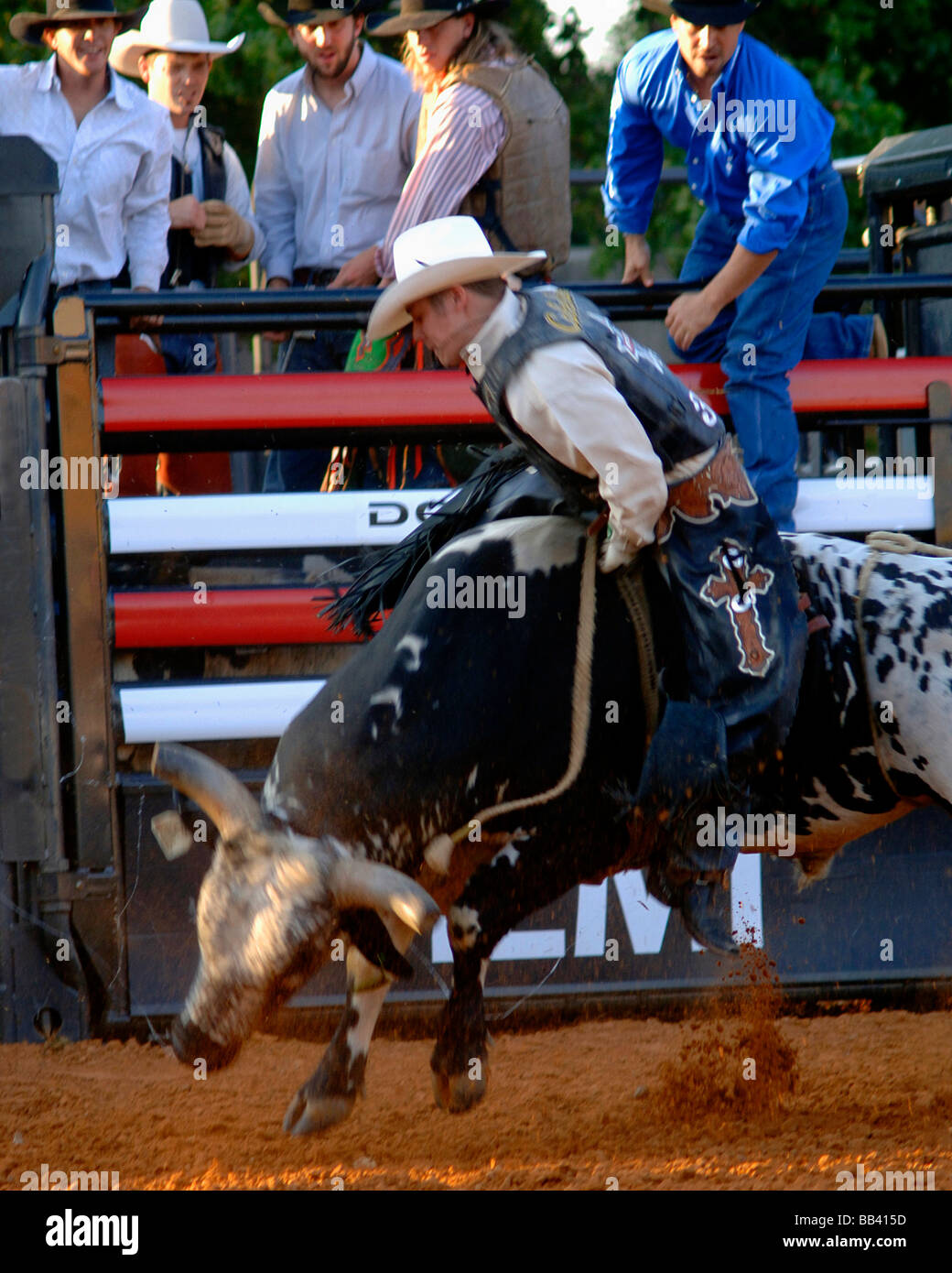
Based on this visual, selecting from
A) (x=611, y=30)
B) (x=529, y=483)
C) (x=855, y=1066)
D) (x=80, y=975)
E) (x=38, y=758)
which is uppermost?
(x=611, y=30)

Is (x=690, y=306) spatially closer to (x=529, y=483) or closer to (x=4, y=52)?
(x=529, y=483)

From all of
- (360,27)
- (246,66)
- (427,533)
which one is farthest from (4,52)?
(427,533)

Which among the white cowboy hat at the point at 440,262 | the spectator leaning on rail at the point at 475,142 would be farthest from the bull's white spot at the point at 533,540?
the spectator leaning on rail at the point at 475,142

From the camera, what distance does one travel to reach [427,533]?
3.54 meters

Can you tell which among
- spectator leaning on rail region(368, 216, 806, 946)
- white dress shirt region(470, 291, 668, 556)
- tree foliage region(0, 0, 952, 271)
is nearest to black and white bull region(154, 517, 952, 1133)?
spectator leaning on rail region(368, 216, 806, 946)

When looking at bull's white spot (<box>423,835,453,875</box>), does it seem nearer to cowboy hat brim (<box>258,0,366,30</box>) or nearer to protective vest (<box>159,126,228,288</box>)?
protective vest (<box>159,126,228,288</box>)

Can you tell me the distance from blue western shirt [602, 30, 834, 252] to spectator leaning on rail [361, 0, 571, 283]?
201 millimetres

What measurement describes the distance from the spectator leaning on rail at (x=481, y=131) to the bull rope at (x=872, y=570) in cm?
132

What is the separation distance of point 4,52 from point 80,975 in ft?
28.9

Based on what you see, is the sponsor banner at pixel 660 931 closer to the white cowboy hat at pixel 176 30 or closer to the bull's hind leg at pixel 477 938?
the bull's hind leg at pixel 477 938

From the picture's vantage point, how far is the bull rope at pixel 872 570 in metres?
3.44

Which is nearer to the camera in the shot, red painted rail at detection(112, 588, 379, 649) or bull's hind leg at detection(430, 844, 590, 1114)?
bull's hind leg at detection(430, 844, 590, 1114)

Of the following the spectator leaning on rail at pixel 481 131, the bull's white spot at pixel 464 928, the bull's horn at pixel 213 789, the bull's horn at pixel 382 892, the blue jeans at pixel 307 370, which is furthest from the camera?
the blue jeans at pixel 307 370

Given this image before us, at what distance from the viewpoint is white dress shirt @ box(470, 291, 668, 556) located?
299cm
